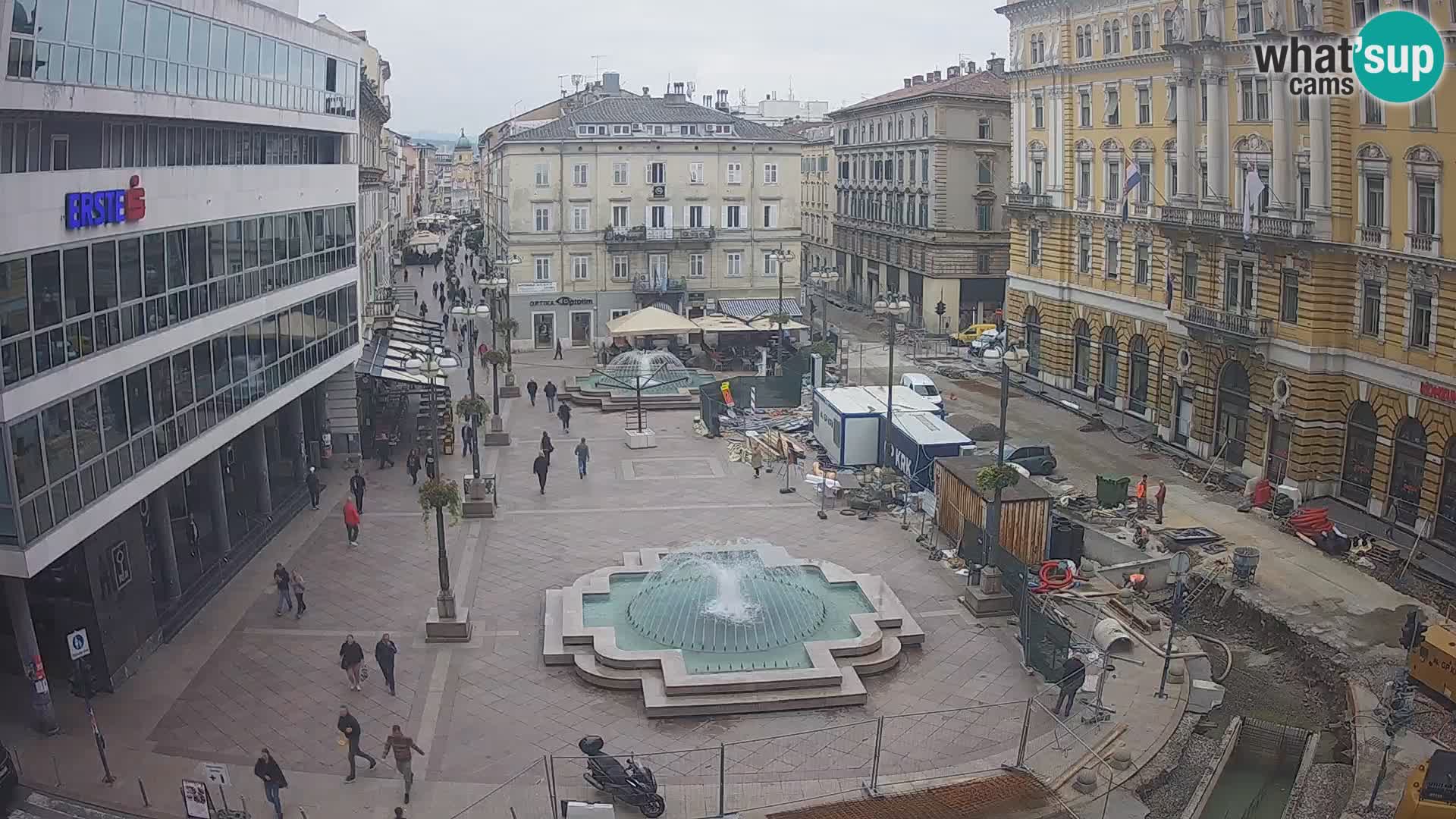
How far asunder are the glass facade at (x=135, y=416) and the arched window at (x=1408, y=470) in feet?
96.3

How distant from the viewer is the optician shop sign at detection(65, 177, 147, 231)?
21375 mm

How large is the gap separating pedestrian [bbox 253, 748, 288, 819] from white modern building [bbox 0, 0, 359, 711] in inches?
195

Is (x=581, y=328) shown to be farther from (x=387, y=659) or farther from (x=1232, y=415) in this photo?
(x=387, y=659)

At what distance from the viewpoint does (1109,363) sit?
169 ft

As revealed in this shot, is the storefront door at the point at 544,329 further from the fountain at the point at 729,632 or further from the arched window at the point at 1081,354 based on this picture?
the fountain at the point at 729,632

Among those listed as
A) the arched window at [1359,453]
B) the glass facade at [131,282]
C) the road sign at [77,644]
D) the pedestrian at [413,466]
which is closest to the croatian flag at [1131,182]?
the arched window at [1359,453]

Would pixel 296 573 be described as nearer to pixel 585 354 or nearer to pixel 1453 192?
pixel 1453 192

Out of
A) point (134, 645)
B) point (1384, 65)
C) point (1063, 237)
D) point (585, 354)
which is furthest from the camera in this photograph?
point (585, 354)

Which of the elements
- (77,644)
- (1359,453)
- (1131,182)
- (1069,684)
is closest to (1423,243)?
(1359,453)

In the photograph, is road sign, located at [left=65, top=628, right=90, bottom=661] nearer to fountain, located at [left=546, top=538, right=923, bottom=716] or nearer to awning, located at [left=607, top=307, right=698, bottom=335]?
fountain, located at [left=546, top=538, right=923, bottom=716]

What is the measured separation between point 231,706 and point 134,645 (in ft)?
10.3

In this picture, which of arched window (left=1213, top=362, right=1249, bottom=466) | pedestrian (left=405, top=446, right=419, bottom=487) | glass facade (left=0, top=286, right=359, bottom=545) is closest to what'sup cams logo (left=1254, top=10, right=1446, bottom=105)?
arched window (left=1213, top=362, right=1249, bottom=466)

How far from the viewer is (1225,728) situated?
22.9 metres

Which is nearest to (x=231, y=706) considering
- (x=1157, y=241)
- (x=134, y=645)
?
(x=134, y=645)
